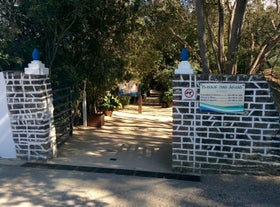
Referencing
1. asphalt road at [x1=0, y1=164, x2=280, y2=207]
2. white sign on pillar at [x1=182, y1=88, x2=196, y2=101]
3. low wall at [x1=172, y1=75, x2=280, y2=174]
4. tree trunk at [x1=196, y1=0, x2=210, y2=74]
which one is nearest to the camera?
asphalt road at [x1=0, y1=164, x2=280, y2=207]

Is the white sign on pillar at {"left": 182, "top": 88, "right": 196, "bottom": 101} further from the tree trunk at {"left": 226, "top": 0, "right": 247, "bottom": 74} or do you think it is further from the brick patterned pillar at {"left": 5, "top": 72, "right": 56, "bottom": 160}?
the brick patterned pillar at {"left": 5, "top": 72, "right": 56, "bottom": 160}

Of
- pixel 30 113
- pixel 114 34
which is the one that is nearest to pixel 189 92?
pixel 30 113

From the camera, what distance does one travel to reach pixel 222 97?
3805mm

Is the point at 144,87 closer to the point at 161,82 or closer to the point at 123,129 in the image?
the point at 161,82

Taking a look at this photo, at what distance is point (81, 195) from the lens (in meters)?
3.30

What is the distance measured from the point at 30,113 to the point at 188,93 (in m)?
2.43

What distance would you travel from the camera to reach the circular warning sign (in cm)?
388

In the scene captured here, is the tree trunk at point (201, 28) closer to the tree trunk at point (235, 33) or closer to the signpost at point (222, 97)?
the tree trunk at point (235, 33)

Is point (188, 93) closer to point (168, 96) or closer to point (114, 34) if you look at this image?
point (114, 34)

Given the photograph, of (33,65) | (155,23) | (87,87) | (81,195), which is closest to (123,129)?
(87,87)

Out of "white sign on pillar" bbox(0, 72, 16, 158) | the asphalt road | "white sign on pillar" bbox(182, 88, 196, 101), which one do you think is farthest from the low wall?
"white sign on pillar" bbox(0, 72, 16, 158)

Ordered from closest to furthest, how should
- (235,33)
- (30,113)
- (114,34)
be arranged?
(30,113)
(235,33)
(114,34)

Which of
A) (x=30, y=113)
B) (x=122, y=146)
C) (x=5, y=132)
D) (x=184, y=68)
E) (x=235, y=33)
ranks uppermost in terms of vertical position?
(x=235, y=33)

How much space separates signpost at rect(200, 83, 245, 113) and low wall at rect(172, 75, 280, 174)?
6 centimetres
